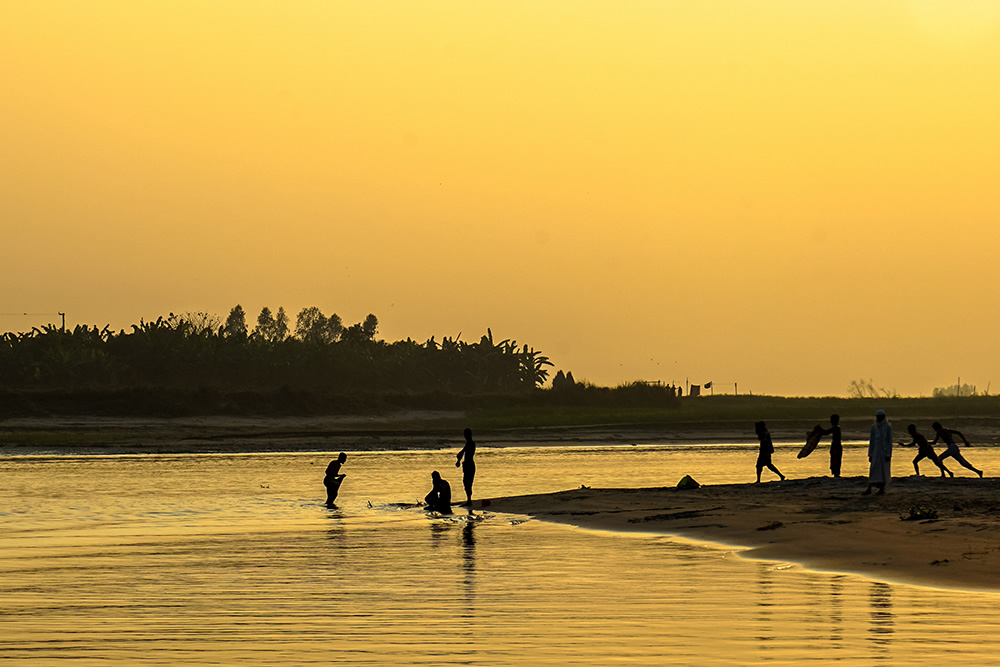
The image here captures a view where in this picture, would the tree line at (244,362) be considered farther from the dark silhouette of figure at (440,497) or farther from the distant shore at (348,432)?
the dark silhouette of figure at (440,497)

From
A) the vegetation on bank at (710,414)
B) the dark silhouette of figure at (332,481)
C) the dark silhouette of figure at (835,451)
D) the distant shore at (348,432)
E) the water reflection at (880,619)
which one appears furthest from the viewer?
the vegetation on bank at (710,414)

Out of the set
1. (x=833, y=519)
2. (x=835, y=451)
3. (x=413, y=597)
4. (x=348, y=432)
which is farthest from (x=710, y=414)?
(x=413, y=597)

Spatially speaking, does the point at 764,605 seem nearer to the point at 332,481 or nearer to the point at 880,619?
the point at 880,619

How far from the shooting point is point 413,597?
52.8 feet

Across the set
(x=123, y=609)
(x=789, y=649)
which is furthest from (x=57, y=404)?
(x=789, y=649)

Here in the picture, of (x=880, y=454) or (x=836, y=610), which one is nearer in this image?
(x=836, y=610)

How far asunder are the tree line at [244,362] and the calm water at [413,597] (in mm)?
65832

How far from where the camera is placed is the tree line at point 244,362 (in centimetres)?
9619

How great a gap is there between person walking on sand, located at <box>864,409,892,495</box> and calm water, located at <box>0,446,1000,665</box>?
20.2 ft

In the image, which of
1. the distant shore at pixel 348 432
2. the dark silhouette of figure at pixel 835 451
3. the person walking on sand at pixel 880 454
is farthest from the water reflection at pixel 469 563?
the distant shore at pixel 348 432

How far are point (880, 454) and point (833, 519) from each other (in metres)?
3.62

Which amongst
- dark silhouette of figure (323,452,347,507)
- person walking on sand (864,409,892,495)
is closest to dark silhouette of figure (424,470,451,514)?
dark silhouette of figure (323,452,347,507)

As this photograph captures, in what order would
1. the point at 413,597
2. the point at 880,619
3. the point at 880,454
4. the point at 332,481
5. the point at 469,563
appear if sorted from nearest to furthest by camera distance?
the point at 880,619 < the point at 413,597 < the point at 469,563 < the point at 880,454 < the point at 332,481

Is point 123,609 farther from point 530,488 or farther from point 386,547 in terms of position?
point 530,488
